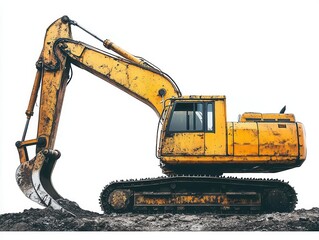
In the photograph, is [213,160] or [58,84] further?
[58,84]

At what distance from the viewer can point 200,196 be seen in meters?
18.5

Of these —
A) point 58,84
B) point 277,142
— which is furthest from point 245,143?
point 58,84

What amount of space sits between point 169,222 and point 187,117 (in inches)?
110

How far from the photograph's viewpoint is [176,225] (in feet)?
56.7

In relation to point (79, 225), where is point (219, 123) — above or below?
above

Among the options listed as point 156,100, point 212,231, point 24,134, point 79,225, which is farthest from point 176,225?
point 24,134

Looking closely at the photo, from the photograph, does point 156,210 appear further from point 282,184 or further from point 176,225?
point 282,184

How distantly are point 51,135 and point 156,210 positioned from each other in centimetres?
371

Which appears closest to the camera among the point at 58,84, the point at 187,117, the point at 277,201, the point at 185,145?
the point at 277,201

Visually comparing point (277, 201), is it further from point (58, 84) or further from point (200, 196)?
point (58, 84)

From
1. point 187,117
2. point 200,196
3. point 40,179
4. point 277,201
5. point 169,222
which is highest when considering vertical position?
point 187,117

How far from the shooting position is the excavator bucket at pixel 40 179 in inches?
764

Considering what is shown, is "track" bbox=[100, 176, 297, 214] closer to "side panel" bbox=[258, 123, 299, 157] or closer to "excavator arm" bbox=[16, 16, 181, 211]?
"side panel" bbox=[258, 123, 299, 157]

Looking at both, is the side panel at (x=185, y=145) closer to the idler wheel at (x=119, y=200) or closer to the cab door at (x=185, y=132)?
the cab door at (x=185, y=132)
